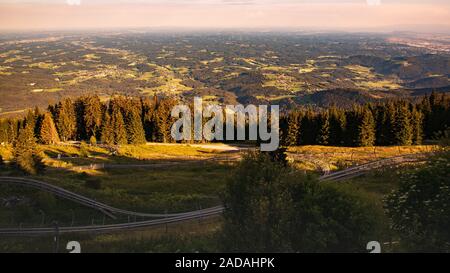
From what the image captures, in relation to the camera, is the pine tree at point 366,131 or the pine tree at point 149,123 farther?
the pine tree at point 149,123

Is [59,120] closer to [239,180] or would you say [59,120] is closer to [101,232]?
[101,232]

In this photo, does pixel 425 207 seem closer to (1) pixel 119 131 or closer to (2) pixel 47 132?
(1) pixel 119 131

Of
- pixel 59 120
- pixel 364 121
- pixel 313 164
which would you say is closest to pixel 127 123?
pixel 59 120

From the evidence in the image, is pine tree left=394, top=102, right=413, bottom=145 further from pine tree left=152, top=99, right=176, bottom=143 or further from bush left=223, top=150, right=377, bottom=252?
bush left=223, top=150, right=377, bottom=252

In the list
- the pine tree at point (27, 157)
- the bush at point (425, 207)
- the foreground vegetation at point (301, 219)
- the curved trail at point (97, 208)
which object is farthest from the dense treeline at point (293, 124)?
the foreground vegetation at point (301, 219)

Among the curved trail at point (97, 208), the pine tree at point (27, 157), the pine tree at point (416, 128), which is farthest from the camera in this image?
the pine tree at point (416, 128)

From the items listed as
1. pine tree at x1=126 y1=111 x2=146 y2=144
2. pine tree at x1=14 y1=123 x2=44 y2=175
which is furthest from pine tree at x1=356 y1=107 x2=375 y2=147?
pine tree at x1=14 y1=123 x2=44 y2=175

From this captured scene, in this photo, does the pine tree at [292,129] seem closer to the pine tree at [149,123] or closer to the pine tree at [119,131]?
the pine tree at [149,123]
